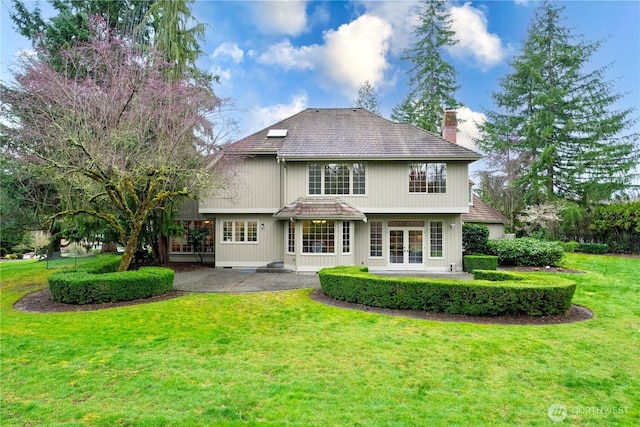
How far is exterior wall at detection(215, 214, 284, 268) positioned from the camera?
15969 mm

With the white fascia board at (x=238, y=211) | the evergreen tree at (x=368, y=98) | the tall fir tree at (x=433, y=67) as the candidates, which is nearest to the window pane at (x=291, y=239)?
the white fascia board at (x=238, y=211)

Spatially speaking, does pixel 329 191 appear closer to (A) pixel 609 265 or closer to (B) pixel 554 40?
(A) pixel 609 265

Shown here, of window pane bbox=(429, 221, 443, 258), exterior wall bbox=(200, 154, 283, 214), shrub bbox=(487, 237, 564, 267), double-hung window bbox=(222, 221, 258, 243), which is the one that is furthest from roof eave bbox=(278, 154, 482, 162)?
shrub bbox=(487, 237, 564, 267)

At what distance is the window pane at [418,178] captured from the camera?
1478cm

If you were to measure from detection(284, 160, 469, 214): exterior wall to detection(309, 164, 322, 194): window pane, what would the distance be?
1003 mm

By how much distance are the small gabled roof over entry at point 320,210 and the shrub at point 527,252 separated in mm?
7436

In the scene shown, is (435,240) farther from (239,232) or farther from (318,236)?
(239,232)

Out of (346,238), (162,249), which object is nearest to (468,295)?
(346,238)

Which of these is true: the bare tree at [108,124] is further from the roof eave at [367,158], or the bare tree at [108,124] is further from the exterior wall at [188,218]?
the exterior wall at [188,218]

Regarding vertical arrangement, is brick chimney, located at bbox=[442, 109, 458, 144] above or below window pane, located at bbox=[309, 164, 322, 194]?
above

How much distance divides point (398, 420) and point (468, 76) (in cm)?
3105

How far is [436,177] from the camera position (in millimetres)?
14773

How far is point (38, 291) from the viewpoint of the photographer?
10734 millimetres

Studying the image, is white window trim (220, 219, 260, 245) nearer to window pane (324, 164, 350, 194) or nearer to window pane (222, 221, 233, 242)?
window pane (222, 221, 233, 242)
